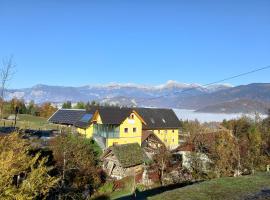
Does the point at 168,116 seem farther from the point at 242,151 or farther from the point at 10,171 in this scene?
the point at 10,171

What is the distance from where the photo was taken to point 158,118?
75.3m

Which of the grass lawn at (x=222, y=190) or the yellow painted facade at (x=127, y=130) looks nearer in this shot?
the grass lawn at (x=222, y=190)

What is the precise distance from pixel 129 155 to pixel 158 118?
28076 mm

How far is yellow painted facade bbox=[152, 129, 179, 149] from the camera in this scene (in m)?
72.6

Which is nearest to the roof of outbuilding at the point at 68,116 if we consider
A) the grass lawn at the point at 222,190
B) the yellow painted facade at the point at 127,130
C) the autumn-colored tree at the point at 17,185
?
the yellow painted facade at the point at 127,130

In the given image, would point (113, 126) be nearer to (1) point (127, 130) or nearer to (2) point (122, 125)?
(2) point (122, 125)

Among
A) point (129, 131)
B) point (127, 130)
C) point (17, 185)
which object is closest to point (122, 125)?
point (127, 130)

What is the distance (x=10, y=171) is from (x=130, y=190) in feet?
81.2

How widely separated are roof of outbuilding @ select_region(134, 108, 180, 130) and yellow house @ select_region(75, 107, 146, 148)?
6552mm

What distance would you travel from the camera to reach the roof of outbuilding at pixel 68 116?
77.1m

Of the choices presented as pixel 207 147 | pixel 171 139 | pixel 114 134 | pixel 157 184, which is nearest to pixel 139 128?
pixel 114 134

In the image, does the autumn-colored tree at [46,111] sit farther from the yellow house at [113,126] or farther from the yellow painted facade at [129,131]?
the yellow painted facade at [129,131]

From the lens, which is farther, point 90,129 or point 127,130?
point 90,129

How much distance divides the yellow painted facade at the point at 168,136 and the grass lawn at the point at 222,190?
49155mm
